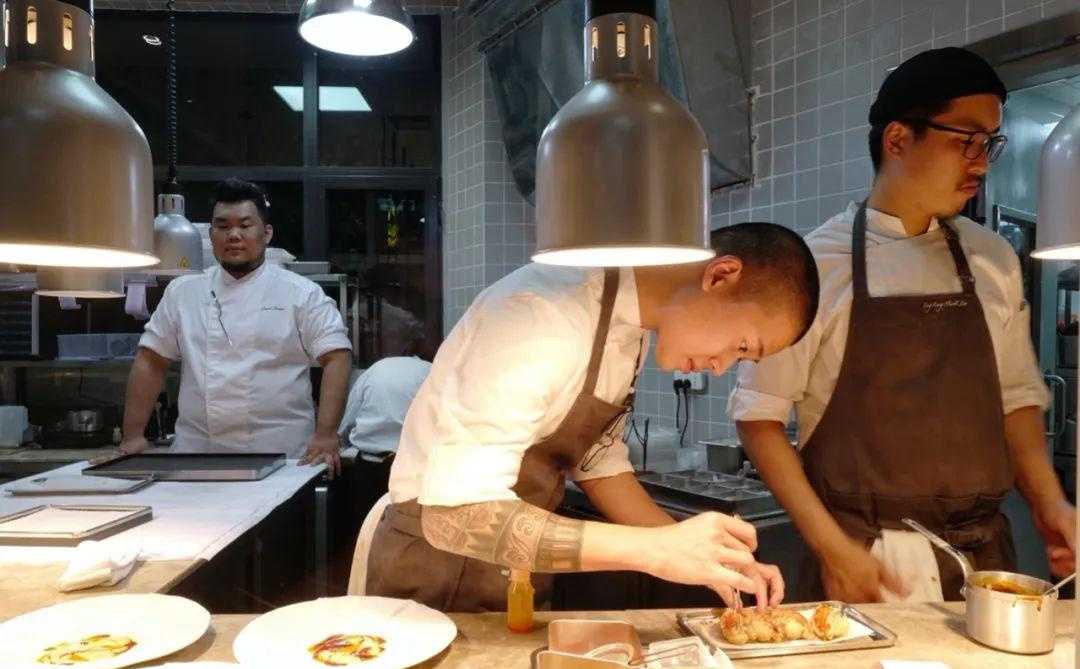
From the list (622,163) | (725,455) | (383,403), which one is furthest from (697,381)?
(622,163)

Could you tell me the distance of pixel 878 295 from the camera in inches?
74.5

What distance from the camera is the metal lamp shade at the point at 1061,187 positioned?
106 cm

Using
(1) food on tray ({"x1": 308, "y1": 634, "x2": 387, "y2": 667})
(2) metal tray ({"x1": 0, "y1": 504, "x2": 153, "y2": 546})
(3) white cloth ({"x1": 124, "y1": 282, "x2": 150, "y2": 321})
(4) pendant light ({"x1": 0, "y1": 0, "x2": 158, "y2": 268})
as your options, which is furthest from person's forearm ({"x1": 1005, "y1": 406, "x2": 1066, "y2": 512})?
(3) white cloth ({"x1": 124, "y1": 282, "x2": 150, "y2": 321})

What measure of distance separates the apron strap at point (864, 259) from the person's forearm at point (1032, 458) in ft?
1.15

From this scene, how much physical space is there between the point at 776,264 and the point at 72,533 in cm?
172

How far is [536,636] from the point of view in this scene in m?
1.33

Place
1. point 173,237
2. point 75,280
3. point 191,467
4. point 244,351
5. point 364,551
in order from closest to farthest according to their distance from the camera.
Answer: point 364,551 → point 75,280 → point 191,467 → point 173,237 → point 244,351

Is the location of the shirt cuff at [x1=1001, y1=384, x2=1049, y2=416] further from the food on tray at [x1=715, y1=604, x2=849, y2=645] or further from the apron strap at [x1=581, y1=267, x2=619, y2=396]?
the apron strap at [x1=581, y1=267, x2=619, y2=396]

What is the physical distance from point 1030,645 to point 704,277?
79 centimetres

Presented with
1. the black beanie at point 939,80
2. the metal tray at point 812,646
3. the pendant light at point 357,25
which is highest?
the pendant light at point 357,25

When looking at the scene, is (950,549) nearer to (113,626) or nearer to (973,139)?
(973,139)

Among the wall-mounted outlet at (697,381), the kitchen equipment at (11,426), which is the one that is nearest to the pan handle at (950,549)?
the wall-mounted outlet at (697,381)

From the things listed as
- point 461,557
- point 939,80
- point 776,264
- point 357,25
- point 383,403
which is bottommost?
point 461,557

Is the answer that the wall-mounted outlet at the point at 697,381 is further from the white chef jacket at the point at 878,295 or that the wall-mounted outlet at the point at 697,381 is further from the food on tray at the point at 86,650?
the food on tray at the point at 86,650
